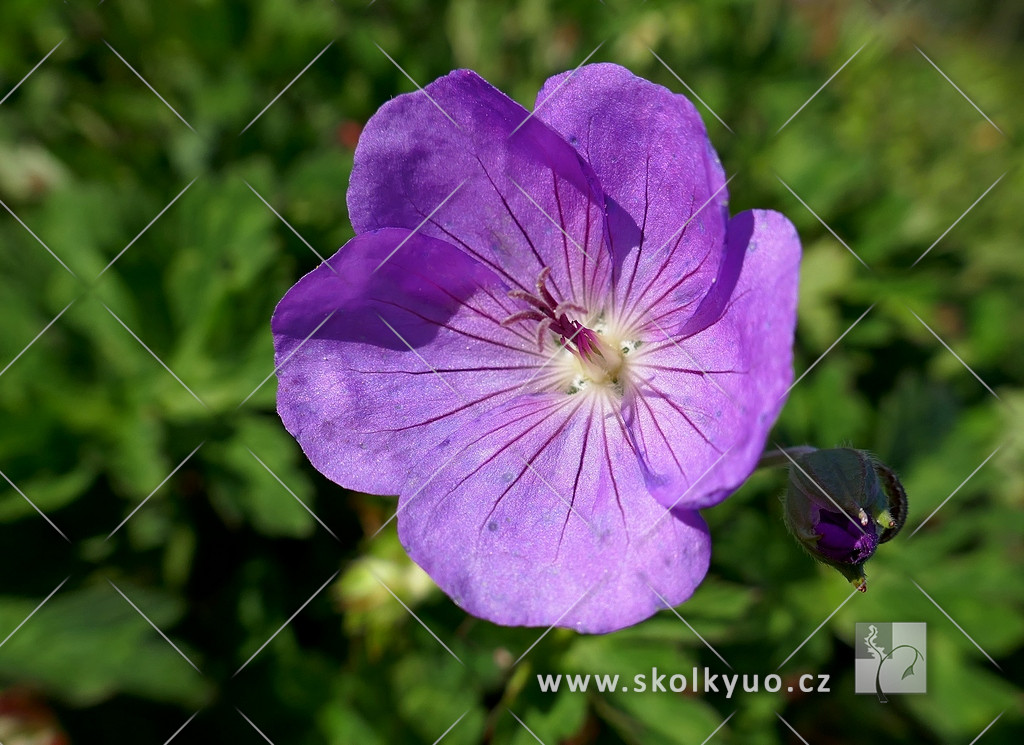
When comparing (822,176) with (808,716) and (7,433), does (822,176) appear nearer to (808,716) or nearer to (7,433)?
(808,716)

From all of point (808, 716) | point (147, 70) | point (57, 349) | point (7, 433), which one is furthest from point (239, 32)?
point (808, 716)

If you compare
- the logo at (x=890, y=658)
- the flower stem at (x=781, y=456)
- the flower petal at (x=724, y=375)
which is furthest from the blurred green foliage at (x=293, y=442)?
the flower petal at (x=724, y=375)

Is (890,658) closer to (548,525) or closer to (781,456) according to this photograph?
(781,456)

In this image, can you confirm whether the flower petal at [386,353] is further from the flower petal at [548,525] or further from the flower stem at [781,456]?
the flower stem at [781,456]

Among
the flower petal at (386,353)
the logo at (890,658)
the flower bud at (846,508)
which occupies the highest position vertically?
the flower petal at (386,353)

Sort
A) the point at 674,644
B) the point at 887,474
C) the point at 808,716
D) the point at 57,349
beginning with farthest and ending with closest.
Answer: the point at 808,716
the point at 57,349
the point at 674,644
the point at 887,474

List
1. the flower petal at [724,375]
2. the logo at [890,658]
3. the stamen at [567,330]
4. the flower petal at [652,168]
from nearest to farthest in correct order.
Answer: the flower petal at [724,375] → the flower petal at [652,168] → the stamen at [567,330] → the logo at [890,658]
